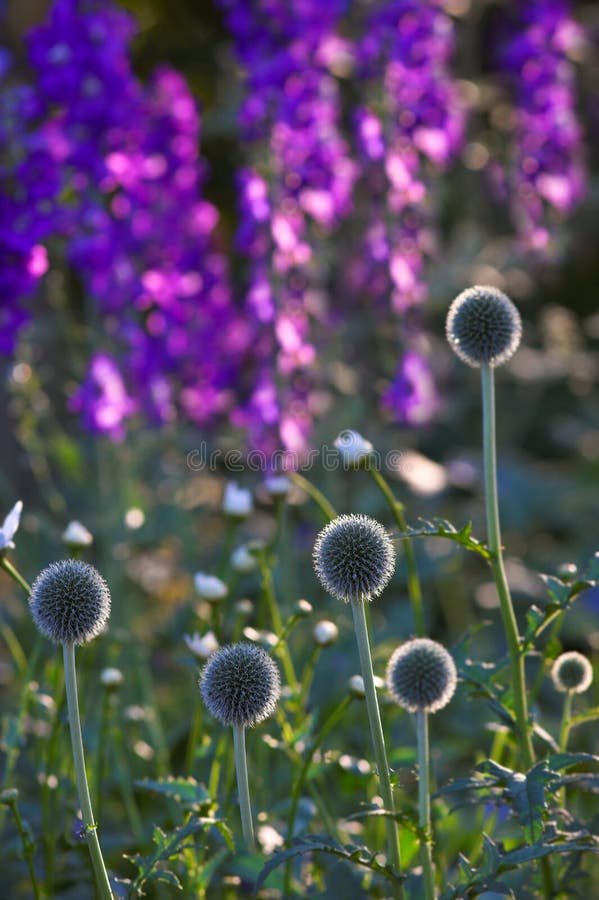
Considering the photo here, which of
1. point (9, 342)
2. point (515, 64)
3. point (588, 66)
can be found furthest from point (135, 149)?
point (588, 66)

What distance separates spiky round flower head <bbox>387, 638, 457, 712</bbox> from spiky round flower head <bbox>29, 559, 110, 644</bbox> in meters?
0.40

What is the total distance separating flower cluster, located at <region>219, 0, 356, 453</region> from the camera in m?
2.97

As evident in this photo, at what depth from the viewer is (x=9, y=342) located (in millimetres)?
2564

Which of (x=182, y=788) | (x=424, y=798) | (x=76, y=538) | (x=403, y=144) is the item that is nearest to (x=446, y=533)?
(x=424, y=798)

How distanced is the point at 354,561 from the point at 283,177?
195 centimetres

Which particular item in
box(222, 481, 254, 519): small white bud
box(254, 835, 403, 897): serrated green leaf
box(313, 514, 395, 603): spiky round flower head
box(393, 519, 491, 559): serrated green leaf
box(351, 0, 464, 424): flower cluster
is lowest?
box(254, 835, 403, 897): serrated green leaf

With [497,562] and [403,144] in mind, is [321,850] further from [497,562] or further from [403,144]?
[403,144]

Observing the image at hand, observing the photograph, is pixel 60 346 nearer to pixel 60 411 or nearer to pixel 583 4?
pixel 60 411

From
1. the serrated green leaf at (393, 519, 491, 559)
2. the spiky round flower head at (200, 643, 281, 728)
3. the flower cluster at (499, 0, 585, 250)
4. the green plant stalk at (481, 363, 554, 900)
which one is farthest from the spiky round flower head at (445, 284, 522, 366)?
the flower cluster at (499, 0, 585, 250)

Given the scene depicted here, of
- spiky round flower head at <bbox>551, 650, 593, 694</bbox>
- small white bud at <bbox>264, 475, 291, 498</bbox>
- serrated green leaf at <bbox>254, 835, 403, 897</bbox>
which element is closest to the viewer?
serrated green leaf at <bbox>254, 835, 403, 897</bbox>

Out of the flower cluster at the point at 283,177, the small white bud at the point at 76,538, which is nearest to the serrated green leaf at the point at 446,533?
the small white bud at the point at 76,538

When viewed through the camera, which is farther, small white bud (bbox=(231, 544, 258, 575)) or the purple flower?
the purple flower

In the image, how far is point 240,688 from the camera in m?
1.35

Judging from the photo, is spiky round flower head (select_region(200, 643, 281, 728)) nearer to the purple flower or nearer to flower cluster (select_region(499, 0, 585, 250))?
the purple flower
